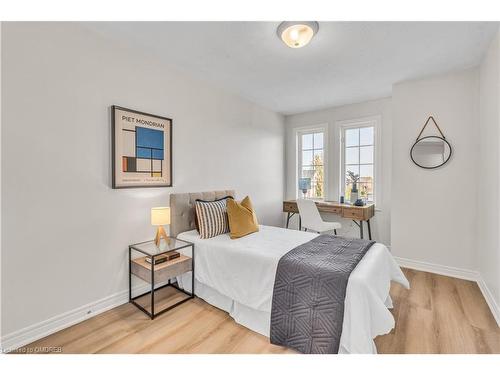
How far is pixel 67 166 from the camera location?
1.87m

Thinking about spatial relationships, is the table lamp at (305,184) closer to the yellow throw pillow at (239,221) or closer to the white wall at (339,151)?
the white wall at (339,151)

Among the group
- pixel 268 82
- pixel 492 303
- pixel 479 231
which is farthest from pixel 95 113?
pixel 479 231

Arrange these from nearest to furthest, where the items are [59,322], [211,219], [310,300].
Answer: [310,300], [59,322], [211,219]

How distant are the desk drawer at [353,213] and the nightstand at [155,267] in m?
2.36

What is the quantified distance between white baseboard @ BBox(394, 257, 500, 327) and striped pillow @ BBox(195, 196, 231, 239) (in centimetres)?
242

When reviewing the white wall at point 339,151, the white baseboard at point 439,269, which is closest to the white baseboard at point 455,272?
the white baseboard at point 439,269

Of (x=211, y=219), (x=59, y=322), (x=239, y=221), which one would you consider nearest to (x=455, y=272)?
(x=239, y=221)

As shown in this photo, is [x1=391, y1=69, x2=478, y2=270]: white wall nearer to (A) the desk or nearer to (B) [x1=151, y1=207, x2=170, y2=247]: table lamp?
(A) the desk

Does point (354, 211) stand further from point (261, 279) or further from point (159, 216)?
point (159, 216)

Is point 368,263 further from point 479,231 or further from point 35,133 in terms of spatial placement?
point 35,133

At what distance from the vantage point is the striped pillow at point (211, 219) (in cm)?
248

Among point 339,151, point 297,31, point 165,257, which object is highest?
point 297,31

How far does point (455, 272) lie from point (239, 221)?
8.68ft
